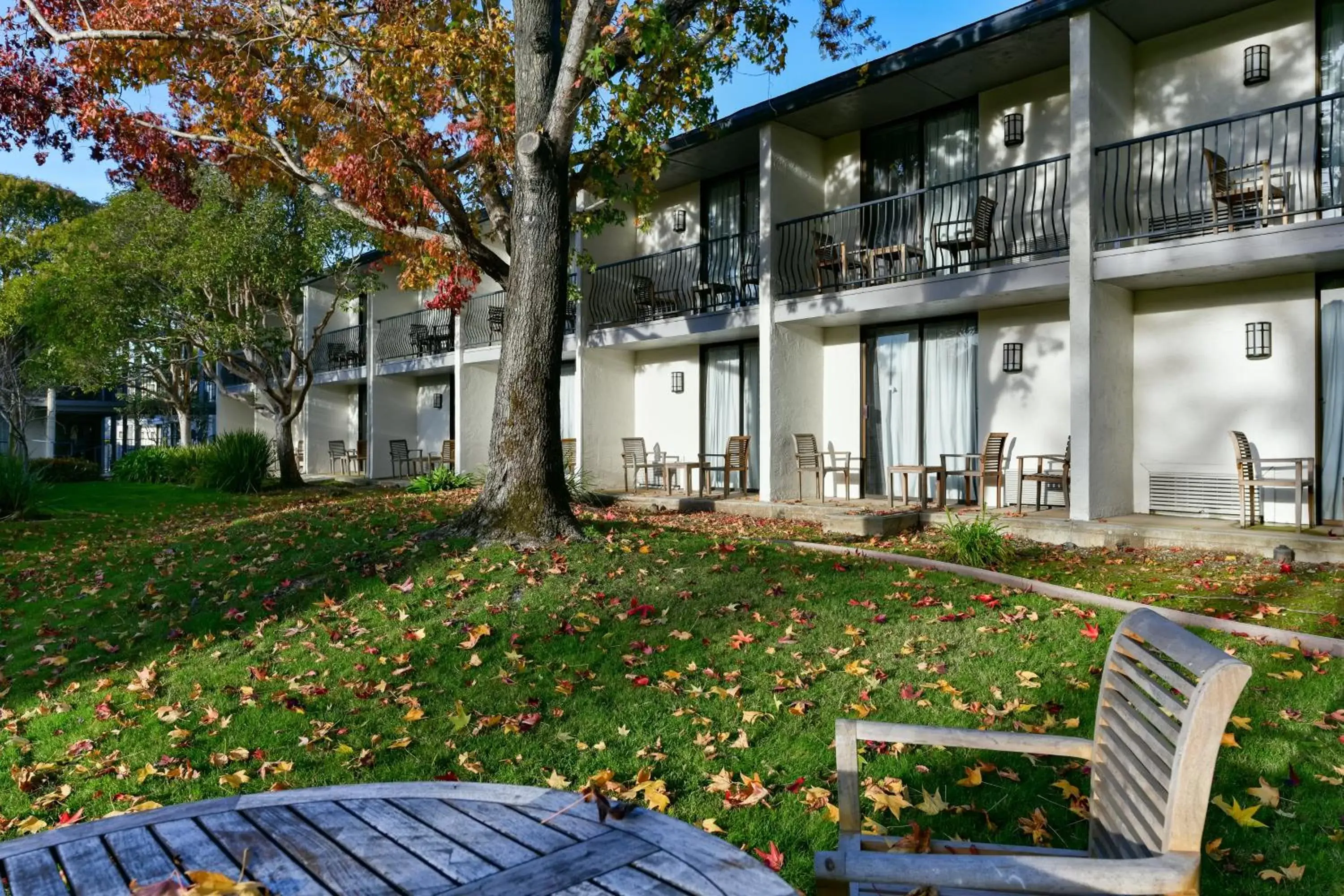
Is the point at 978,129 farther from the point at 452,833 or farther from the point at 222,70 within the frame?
the point at 452,833

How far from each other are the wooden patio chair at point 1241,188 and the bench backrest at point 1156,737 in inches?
321

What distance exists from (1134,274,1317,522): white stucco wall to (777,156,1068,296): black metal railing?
1.63 meters

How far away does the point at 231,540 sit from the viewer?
9.09 meters

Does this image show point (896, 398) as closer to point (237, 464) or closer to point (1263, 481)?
point (1263, 481)

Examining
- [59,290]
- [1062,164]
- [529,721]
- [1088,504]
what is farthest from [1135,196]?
[59,290]

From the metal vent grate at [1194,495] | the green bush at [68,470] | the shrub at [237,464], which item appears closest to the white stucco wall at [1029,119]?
the metal vent grate at [1194,495]

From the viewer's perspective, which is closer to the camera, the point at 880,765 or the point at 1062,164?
the point at 880,765

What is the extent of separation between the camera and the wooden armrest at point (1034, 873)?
157 cm

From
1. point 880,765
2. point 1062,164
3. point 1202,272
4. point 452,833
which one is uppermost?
point 1062,164

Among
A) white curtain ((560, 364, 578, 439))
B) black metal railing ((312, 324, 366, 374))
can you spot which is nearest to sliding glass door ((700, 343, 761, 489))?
white curtain ((560, 364, 578, 439))

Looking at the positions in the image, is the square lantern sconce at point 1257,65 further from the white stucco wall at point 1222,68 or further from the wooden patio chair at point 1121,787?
the wooden patio chair at point 1121,787

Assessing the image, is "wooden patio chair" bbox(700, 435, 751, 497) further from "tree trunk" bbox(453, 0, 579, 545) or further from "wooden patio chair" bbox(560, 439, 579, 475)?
"tree trunk" bbox(453, 0, 579, 545)

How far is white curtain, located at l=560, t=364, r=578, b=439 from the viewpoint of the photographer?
1772cm

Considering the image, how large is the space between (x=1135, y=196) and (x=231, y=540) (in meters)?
11.1
